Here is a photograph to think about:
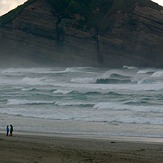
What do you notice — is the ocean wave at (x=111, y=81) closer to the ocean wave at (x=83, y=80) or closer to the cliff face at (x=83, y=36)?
the ocean wave at (x=83, y=80)

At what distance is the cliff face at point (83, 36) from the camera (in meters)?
71.6

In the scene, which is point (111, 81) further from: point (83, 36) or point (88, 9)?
point (88, 9)

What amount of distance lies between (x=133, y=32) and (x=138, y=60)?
4.81 m

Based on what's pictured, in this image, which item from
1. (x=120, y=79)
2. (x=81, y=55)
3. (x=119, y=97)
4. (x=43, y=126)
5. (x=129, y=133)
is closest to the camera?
(x=129, y=133)

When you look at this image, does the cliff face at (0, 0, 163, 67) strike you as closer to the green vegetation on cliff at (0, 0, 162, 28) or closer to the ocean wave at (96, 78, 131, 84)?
the green vegetation on cliff at (0, 0, 162, 28)

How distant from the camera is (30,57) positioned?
81.1 meters

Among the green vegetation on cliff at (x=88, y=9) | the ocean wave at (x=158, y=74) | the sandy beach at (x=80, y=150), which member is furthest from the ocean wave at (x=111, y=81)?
the sandy beach at (x=80, y=150)

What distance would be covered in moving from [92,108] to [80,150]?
18901 mm

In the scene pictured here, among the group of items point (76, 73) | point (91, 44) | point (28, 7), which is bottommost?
point (76, 73)

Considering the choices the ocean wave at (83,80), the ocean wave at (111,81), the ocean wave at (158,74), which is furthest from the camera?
the ocean wave at (158,74)

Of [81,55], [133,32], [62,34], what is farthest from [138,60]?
[62,34]

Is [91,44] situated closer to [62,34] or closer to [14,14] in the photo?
[62,34]

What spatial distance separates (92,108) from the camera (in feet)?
116

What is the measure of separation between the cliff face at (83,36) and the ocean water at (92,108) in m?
7.44
